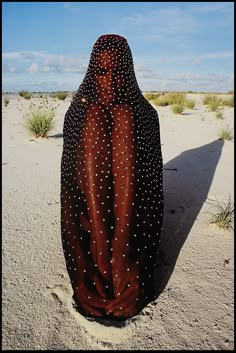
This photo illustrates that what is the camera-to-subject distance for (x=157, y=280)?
10.5 feet

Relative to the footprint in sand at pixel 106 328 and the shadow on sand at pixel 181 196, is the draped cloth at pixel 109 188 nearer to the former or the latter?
the footprint in sand at pixel 106 328

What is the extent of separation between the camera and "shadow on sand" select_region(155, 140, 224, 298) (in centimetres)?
357

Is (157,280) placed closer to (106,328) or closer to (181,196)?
(106,328)

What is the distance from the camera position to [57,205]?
15.9 ft

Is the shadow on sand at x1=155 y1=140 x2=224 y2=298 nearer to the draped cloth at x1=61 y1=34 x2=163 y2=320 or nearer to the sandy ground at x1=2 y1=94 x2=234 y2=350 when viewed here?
the sandy ground at x1=2 y1=94 x2=234 y2=350

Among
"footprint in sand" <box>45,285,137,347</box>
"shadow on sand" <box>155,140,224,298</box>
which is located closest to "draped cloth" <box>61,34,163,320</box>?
"footprint in sand" <box>45,285,137,347</box>

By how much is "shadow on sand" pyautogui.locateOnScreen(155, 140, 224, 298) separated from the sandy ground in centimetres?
1

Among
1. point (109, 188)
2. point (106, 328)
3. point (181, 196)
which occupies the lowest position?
point (106, 328)

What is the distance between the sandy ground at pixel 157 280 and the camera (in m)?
2.58

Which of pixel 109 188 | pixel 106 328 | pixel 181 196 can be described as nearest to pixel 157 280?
pixel 106 328

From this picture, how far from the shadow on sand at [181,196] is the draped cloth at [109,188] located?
0.59 metres

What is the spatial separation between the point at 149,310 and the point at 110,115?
160cm

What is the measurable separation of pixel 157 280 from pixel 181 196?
2327 millimetres

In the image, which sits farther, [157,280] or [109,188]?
[157,280]
